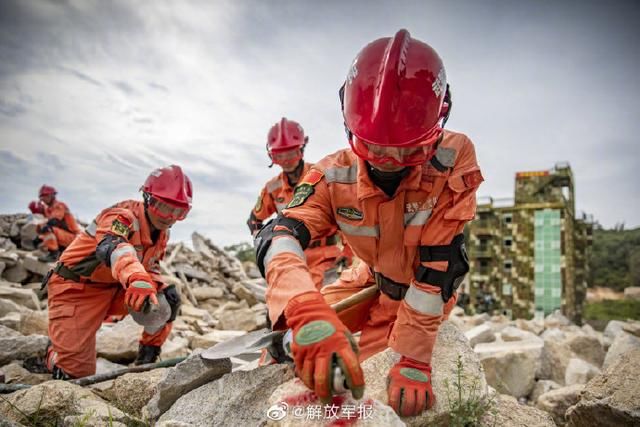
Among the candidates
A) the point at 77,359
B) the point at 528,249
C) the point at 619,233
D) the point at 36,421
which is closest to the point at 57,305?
the point at 77,359

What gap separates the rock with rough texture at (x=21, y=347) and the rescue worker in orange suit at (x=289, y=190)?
9.00ft

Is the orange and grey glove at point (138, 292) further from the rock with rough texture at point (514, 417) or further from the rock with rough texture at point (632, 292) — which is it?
the rock with rough texture at point (632, 292)

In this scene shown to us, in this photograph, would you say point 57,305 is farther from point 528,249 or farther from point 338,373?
point 528,249

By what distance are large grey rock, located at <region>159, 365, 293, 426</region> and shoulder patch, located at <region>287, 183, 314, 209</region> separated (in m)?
0.92

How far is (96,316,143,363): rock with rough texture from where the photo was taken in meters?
4.94

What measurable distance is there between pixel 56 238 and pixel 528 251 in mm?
24752

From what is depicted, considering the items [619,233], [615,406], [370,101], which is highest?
[619,233]

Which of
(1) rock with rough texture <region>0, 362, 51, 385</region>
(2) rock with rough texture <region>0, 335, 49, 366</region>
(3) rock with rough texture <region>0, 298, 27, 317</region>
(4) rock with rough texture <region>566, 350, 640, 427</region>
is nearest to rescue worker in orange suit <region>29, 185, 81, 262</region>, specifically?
(3) rock with rough texture <region>0, 298, 27, 317</region>

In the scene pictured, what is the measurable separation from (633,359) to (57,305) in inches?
191

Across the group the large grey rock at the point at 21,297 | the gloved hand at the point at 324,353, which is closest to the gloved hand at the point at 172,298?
the gloved hand at the point at 324,353

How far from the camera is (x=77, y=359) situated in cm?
422

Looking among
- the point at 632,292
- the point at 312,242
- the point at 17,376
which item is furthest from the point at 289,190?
the point at 632,292

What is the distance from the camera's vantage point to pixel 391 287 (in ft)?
9.75

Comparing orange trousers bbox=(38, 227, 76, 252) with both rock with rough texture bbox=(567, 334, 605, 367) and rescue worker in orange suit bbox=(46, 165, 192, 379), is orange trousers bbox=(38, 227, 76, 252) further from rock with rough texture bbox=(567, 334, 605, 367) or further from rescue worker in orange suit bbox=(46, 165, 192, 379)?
rock with rough texture bbox=(567, 334, 605, 367)
